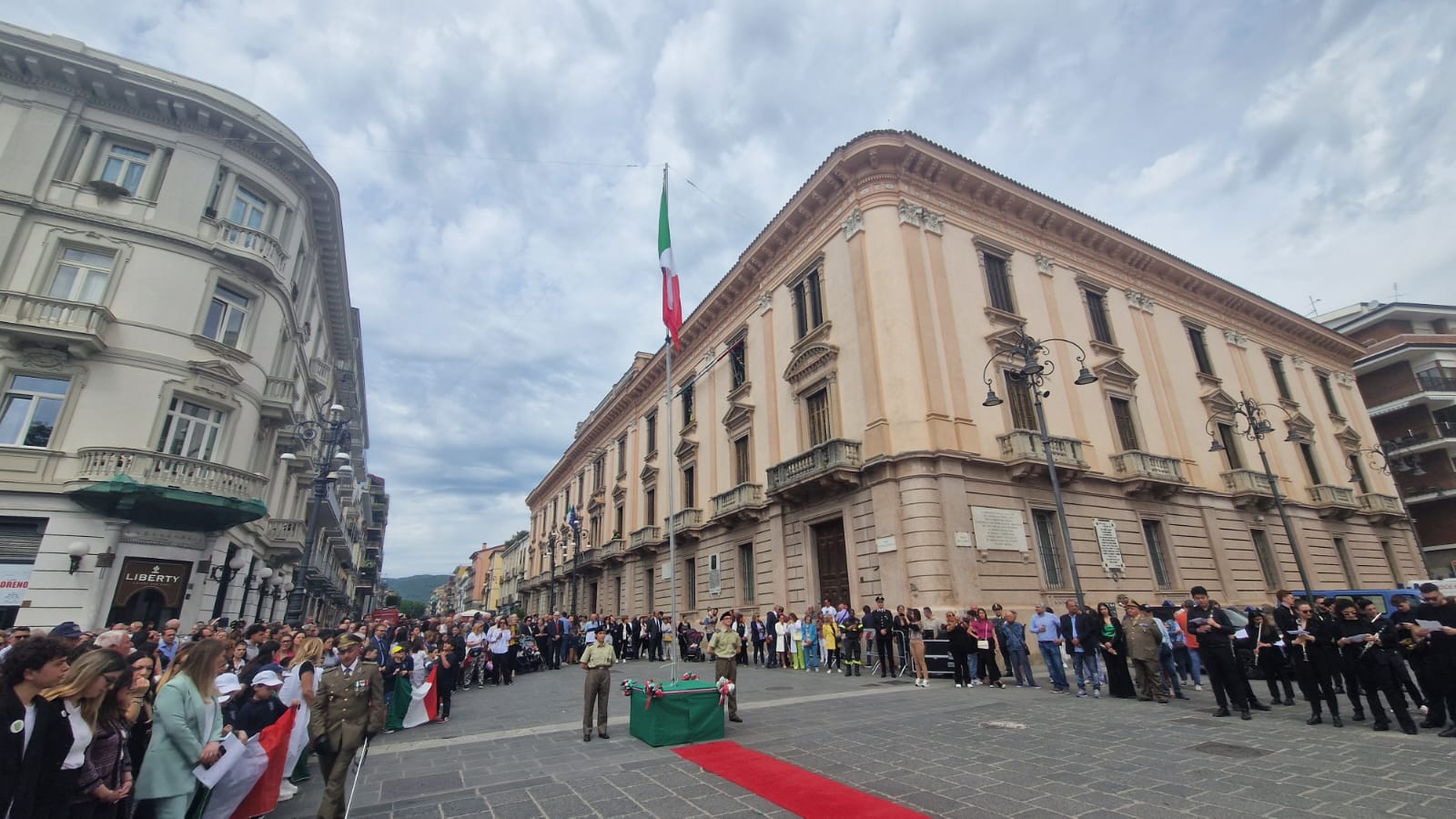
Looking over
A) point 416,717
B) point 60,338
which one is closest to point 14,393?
point 60,338

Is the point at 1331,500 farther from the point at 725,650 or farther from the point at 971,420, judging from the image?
the point at 725,650

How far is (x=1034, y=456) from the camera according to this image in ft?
54.9

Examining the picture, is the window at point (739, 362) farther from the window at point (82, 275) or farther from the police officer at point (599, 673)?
the window at point (82, 275)

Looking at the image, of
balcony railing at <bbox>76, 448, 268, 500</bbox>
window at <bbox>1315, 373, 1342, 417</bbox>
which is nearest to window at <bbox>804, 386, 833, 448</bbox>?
balcony railing at <bbox>76, 448, 268, 500</bbox>

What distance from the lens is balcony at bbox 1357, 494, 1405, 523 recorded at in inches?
1064

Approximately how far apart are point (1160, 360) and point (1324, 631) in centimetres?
1780

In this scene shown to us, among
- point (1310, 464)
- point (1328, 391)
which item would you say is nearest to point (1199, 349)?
point (1310, 464)

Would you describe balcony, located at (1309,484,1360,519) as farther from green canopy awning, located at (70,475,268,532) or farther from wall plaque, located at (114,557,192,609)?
wall plaque, located at (114,557,192,609)

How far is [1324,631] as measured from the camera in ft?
25.6

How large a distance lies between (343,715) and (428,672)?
235 inches

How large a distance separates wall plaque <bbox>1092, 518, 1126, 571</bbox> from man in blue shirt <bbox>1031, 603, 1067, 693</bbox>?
7.19 m

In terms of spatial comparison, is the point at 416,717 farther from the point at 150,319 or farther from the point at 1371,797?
the point at 150,319

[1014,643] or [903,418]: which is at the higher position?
[903,418]

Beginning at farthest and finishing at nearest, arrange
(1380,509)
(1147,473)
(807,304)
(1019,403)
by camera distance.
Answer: (1380,509) → (807,304) → (1147,473) → (1019,403)
